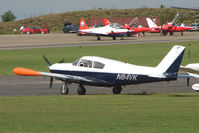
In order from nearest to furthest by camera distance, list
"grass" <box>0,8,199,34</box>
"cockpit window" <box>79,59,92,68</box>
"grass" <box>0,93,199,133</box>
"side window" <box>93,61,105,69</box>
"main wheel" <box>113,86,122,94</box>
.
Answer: "grass" <box>0,93,199,133</box>
"side window" <box>93,61,105,69</box>
"cockpit window" <box>79,59,92,68</box>
"main wheel" <box>113,86,122,94</box>
"grass" <box>0,8,199,34</box>

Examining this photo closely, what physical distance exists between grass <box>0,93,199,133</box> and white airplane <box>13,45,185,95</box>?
1222 millimetres

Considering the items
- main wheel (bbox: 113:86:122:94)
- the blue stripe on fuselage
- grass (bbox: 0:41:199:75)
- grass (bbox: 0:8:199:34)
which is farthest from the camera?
grass (bbox: 0:8:199:34)

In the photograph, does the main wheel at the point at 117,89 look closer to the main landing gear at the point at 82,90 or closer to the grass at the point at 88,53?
the main landing gear at the point at 82,90

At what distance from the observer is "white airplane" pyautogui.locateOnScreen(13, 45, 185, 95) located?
70.2 ft

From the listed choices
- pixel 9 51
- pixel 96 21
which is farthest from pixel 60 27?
pixel 9 51

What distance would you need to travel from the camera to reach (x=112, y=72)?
74.9 feet

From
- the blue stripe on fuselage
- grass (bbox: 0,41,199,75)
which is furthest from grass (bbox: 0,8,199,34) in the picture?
the blue stripe on fuselage

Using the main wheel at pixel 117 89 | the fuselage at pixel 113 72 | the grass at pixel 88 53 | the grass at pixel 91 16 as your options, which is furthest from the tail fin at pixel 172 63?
the grass at pixel 91 16

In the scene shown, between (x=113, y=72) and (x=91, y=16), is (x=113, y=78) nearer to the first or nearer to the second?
(x=113, y=72)

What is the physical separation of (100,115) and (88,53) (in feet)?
120

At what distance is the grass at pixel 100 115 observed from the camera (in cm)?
1337

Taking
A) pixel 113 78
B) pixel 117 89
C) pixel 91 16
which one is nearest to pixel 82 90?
pixel 117 89

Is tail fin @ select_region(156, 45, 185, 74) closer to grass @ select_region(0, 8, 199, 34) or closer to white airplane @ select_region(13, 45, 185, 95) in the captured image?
white airplane @ select_region(13, 45, 185, 95)

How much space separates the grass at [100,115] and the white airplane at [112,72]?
1222mm
